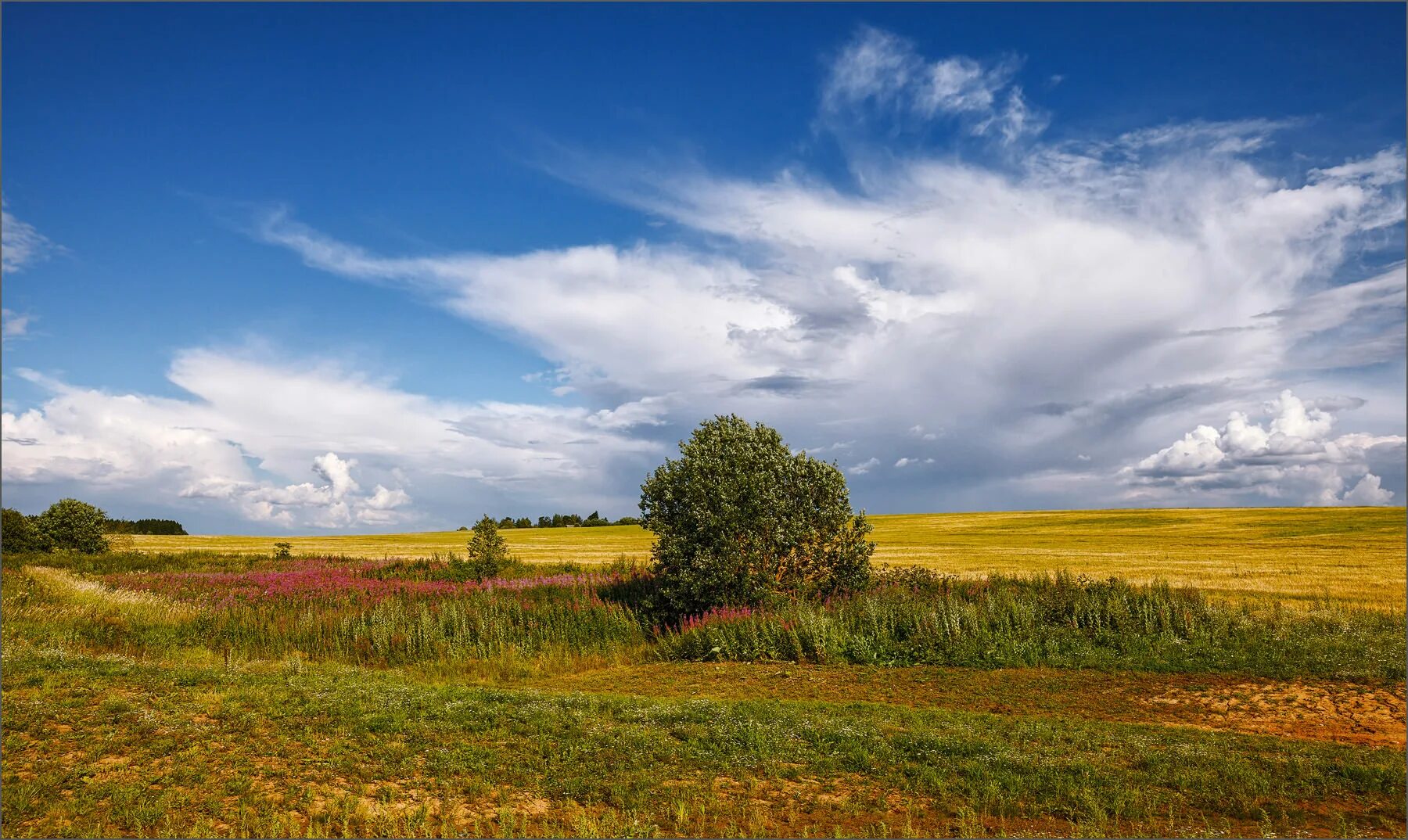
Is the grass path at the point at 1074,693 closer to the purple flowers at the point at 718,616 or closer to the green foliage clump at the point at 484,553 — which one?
the purple flowers at the point at 718,616

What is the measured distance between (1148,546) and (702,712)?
4676cm

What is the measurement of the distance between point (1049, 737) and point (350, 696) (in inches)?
390

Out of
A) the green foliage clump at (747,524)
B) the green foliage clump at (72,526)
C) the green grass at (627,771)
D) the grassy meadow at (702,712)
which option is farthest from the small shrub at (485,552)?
the green foliage clump at (72,526)

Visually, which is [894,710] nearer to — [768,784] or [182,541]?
[768,784]

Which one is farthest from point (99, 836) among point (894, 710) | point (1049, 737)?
point (1049, 737)

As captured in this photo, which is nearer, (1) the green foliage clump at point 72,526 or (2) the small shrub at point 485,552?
(2) the small shrub at point 485,552

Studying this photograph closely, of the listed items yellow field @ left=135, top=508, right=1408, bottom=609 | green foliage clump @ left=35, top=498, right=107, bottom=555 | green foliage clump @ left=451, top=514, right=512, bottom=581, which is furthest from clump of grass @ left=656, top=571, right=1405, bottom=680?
green foliage clump @ left=35, top=498, right=107, bottom=555

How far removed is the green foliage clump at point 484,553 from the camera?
30688 mm

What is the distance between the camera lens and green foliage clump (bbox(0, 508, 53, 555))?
43.2m

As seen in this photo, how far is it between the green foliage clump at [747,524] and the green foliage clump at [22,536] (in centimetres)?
4250

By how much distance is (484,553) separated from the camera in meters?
30.8

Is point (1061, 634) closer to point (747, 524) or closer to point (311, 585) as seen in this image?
point (747, 524)

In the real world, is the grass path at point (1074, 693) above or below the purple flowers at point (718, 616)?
below

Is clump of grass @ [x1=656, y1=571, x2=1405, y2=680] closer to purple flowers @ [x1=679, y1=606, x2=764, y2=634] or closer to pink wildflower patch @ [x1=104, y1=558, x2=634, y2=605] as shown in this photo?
purple flowers @ [x1=679, y1=606, x2=764, y2=634]
